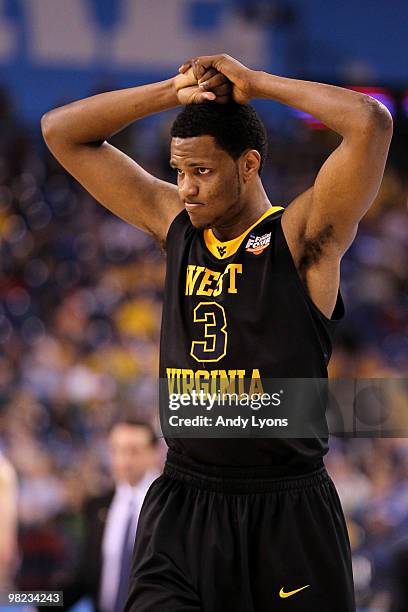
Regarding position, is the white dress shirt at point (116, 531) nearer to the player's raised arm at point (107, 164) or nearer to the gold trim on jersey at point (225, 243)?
the player's raised arm at point (107, 164)

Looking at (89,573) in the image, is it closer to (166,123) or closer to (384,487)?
(384,487)

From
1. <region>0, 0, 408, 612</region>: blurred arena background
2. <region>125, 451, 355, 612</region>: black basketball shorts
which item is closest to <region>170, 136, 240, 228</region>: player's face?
<region>125, 451, 355, 612</region>: black basketball shorts

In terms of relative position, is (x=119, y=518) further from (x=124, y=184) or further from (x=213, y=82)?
(x=213, y=82)

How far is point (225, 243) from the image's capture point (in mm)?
2668

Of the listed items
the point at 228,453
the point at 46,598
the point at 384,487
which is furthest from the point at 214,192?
the point at 384,487

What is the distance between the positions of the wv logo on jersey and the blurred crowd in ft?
8.28

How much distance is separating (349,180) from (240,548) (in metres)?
0.90

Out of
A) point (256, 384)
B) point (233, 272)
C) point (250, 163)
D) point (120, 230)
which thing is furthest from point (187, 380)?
point (120, 230)

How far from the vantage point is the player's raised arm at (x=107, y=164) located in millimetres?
2822

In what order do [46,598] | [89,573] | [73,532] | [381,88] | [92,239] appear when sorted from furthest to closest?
1. [92,239]
2. [381,88]
3. [73,532]
4. [89,573]
5. [46,598]

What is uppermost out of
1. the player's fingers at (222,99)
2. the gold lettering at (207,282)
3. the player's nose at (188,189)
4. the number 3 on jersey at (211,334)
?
the player's fingers at (222,99)

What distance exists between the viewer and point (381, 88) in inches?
258

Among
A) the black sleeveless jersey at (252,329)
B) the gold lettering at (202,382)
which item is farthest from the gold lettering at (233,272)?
the gold lettering at (202,382)

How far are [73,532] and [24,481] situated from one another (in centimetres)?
65
